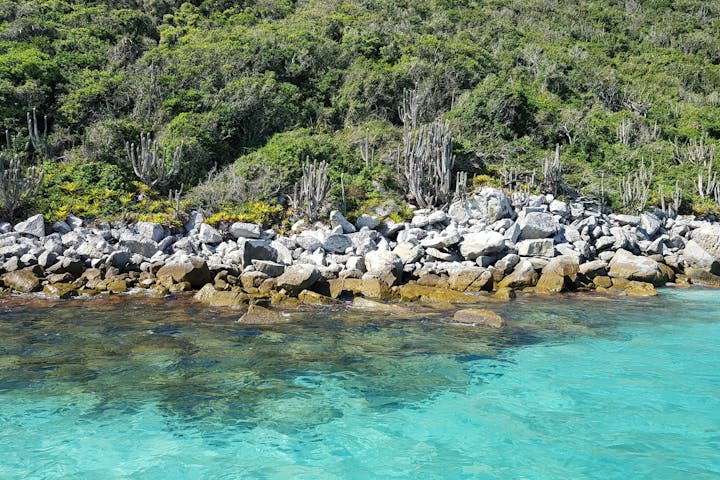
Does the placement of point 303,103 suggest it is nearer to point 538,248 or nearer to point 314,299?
point 538,248

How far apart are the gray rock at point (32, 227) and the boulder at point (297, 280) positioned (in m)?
6.23

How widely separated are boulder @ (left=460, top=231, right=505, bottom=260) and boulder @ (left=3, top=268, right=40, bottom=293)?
362 inches

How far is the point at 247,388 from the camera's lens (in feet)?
18.7

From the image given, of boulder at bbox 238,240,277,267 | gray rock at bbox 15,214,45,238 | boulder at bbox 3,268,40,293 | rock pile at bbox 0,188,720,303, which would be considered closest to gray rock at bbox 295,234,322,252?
rock pile at bbox 0,188,720,303

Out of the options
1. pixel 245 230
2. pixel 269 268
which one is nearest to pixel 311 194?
pixel 245 230

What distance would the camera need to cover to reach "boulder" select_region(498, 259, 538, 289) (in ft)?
38.7

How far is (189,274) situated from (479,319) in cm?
605

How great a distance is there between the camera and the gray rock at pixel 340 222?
1421cm

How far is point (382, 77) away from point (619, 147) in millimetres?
10386

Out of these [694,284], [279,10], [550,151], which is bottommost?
[694,284]

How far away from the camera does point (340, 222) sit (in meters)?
14.3

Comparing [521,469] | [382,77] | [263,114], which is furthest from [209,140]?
[521,469]

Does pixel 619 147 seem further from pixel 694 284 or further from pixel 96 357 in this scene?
pixel 96 357

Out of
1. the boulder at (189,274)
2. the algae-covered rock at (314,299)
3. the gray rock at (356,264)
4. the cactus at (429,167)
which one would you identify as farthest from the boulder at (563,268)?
the boulder at (189,274)
